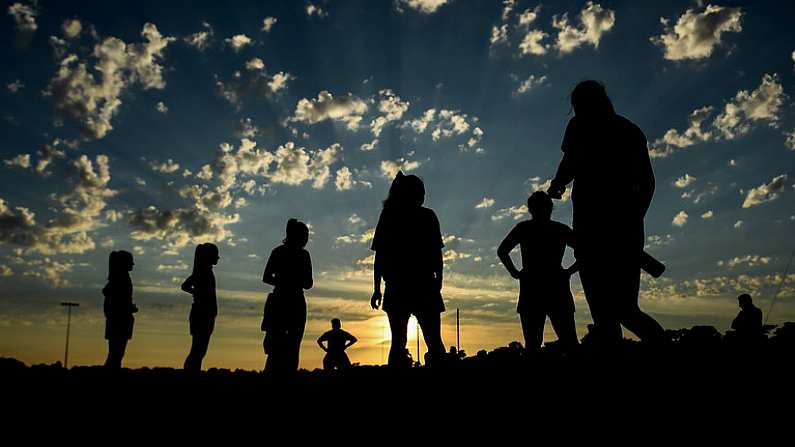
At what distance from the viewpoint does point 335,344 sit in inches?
580

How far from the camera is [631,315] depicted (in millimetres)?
4430

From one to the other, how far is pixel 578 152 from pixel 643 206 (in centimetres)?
70

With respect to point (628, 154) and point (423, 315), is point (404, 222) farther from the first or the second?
point (628, 154)

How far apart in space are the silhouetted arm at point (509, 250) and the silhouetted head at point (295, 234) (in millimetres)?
2636

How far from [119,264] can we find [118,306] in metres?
0.68

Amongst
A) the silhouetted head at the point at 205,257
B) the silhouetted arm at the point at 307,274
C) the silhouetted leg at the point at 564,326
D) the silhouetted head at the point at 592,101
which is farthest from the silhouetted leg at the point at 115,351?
the silhouetted head at the point at 592,101

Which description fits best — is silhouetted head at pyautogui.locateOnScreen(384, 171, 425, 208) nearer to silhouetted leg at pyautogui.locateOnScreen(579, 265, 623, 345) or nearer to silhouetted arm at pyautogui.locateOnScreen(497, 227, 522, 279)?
silhouetted arm at pyautogui.locateOnScreen(497, 227, 522, 279)

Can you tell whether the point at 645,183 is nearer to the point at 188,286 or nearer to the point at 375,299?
the point at 375,299

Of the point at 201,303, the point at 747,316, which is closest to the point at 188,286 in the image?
the point at 201,303

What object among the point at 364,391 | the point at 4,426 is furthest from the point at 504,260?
the point at 4,426

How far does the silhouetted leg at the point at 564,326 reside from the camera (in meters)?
7.07

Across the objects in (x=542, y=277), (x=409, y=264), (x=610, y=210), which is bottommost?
(x=542, y=277)

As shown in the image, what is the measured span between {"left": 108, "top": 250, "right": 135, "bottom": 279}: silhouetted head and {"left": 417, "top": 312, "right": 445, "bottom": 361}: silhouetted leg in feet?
17.7

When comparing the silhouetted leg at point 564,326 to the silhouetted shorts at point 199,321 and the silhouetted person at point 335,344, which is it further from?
the silhouetted person at point 335,344
